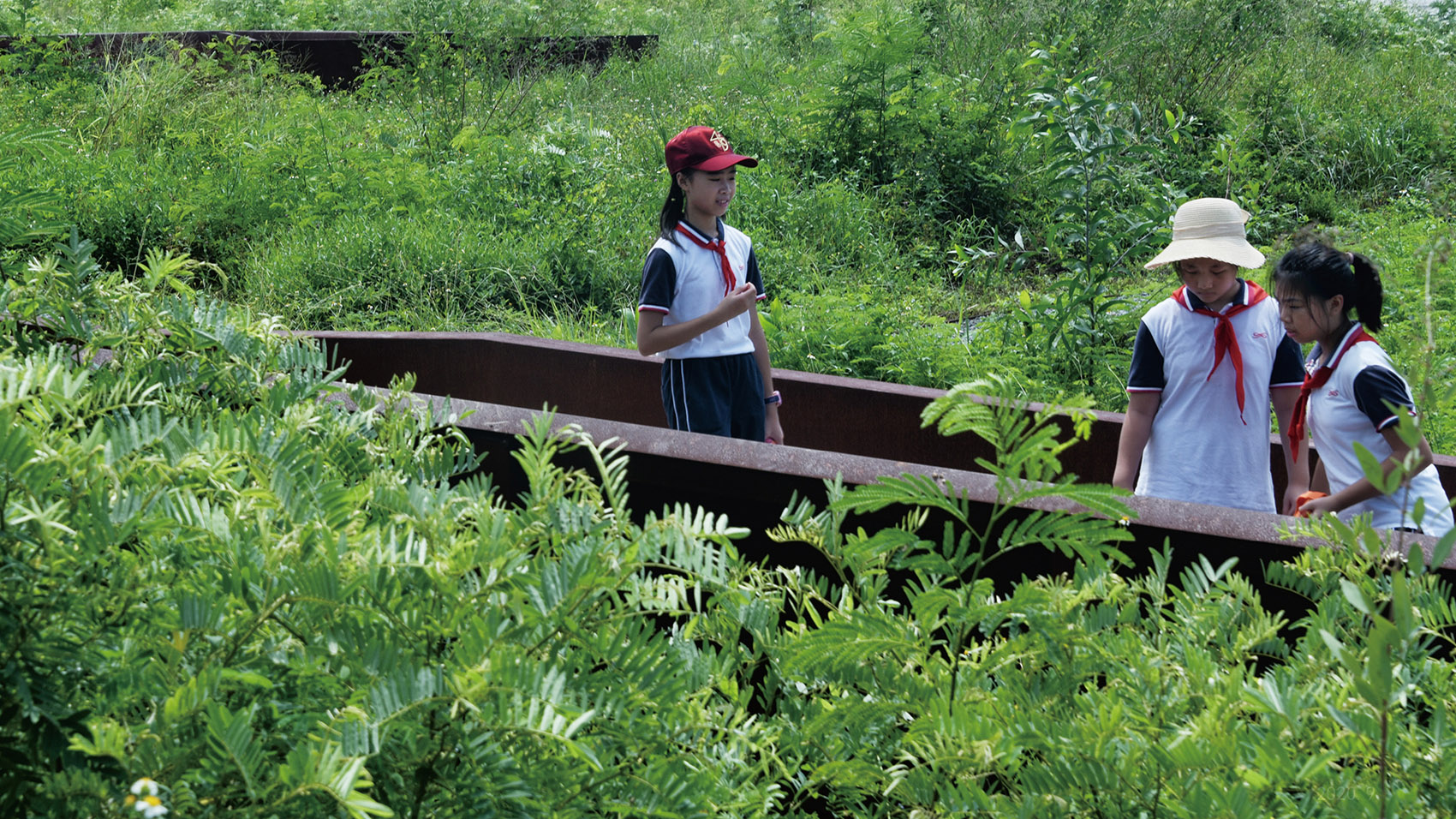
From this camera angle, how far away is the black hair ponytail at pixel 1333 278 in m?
2.64

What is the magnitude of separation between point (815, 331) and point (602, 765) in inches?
155

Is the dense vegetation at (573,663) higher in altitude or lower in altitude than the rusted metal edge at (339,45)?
lower

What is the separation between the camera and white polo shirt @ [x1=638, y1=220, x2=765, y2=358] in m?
3.20

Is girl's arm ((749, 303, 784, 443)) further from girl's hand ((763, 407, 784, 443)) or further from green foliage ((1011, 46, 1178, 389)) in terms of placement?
green foliage ((1011, 46, 1178, 389))

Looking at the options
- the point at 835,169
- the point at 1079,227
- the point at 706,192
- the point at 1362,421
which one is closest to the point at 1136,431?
the point at 1362,421

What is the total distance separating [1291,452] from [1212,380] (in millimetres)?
286

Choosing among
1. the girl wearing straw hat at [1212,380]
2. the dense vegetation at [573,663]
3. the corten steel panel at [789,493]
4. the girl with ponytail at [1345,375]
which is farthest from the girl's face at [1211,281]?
Result: the dense vegetation at [573,663]

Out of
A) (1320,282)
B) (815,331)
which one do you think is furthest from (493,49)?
(1320,282)

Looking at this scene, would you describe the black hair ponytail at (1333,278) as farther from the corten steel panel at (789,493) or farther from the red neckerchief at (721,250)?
the red neckerchief at (721,250)

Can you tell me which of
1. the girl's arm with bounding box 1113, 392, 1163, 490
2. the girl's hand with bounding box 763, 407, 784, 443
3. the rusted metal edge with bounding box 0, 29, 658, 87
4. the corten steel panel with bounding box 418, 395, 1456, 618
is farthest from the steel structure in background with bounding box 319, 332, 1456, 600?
the rusted metal edge with bounding box 0, 29, 658, 87

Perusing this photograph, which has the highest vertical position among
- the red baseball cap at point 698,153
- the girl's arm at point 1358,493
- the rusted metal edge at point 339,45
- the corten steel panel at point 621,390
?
the rusted metal edge at point 339,45

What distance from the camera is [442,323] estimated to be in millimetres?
5613

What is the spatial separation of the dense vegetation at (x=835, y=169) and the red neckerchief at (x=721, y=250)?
1.46 meters

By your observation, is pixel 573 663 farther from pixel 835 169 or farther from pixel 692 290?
pixel 835 169
